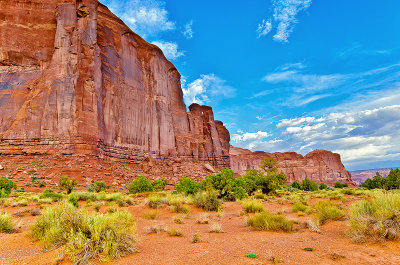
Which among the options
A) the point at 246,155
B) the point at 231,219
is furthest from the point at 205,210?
the point at 246,155

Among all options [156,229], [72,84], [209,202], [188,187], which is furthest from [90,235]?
[72,84]

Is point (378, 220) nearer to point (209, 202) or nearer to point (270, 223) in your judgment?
point (270, 223)

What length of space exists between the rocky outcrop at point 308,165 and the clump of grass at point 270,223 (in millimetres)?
73179

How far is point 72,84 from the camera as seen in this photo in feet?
96.9

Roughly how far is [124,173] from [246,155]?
64021 mm

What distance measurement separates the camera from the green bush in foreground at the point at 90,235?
4340 mm

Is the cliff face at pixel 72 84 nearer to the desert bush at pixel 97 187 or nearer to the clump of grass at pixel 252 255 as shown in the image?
the desert bush at pixel 97 187

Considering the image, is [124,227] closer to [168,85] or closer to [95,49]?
[95,49]

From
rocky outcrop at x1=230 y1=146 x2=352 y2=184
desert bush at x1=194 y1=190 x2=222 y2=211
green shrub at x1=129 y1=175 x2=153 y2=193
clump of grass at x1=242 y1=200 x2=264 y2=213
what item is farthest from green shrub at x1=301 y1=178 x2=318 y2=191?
rocky outcrop at x1=230 y1=146 x2=352 y2=184

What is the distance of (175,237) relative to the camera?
6625mm

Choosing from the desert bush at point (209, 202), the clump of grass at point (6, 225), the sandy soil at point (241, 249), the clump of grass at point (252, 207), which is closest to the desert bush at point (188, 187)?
the desert bush at point (209, 202)

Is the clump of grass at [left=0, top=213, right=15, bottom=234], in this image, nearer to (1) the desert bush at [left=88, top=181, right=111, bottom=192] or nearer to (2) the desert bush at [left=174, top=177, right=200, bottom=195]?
(2) the desert bush at [left=174, top=177, right=200, bottom=195]

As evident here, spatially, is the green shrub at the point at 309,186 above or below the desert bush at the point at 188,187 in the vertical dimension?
below

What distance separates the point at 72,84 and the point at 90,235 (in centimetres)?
2952
